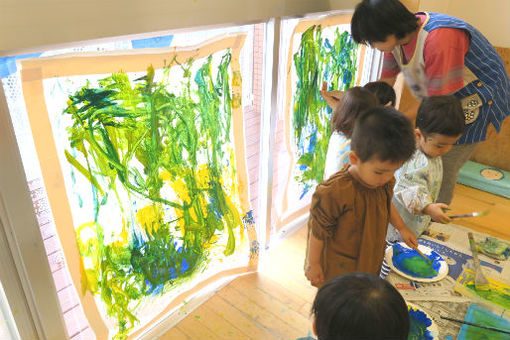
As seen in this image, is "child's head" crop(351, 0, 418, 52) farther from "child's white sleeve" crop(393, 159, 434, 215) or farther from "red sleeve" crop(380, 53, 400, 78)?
"child's white sleeve" crop(393, 159, 434, 215)

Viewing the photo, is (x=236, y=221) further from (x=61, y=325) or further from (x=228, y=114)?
(x=61, y=325)

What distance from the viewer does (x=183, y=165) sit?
1.45m

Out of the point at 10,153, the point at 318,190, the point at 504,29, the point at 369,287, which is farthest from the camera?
the point at 504,29

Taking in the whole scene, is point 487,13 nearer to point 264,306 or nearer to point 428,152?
point 428,152

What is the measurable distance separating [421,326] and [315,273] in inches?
13.2

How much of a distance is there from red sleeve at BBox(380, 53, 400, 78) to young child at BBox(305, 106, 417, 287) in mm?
949

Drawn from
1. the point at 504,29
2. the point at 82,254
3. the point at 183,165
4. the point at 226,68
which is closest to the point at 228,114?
the point at 226,68

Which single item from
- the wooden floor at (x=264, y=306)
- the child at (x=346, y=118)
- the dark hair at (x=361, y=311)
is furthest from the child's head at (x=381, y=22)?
the wooden floor at (x=264, y=306)

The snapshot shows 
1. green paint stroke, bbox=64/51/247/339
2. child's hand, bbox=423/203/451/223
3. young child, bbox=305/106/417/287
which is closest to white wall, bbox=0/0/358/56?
green paint stroke, bbox=64/51/247/339

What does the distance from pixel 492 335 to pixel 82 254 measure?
1230 mm

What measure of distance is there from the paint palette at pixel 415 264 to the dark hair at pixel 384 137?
1.39 ft

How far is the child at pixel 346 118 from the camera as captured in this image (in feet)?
5.12

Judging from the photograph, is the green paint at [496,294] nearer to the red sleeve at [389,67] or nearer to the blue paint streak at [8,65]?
the red sleeve at [389,67]

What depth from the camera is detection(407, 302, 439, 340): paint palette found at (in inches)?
40.3
